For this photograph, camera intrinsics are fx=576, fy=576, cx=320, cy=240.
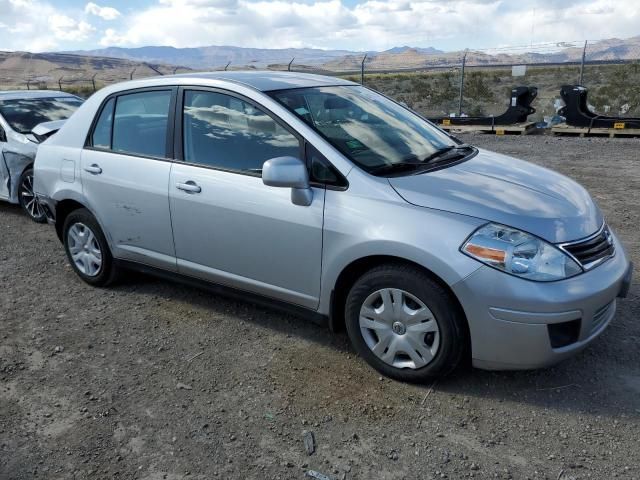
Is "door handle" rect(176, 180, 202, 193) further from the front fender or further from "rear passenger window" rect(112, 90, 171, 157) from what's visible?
the front fender

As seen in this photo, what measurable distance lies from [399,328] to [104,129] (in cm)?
281

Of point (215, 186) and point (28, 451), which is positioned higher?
point (215, 186)

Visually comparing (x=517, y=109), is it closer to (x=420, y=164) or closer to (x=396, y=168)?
(x=420, y=164)

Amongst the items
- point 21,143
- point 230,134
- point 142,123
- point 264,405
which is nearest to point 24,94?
point 21,143

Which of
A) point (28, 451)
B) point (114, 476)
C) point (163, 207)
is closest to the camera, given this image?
point (114, 476)

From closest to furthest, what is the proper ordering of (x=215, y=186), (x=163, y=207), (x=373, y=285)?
(x=373, y=285)
(x=215, y=186)
(x=163, y=207)

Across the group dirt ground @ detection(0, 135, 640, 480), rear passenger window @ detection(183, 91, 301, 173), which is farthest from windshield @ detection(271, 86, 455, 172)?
dirt ground @ detection(0, 135, 640, 480)

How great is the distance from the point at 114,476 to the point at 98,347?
55.6 inches

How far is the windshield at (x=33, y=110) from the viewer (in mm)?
7301

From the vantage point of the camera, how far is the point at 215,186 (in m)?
3.72

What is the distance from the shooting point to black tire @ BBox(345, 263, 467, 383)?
300 cm

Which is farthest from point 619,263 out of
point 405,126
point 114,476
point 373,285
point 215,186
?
point 114,476

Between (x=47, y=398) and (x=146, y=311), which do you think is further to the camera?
(x=146, y=311)

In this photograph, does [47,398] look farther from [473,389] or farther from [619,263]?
[619,263]
